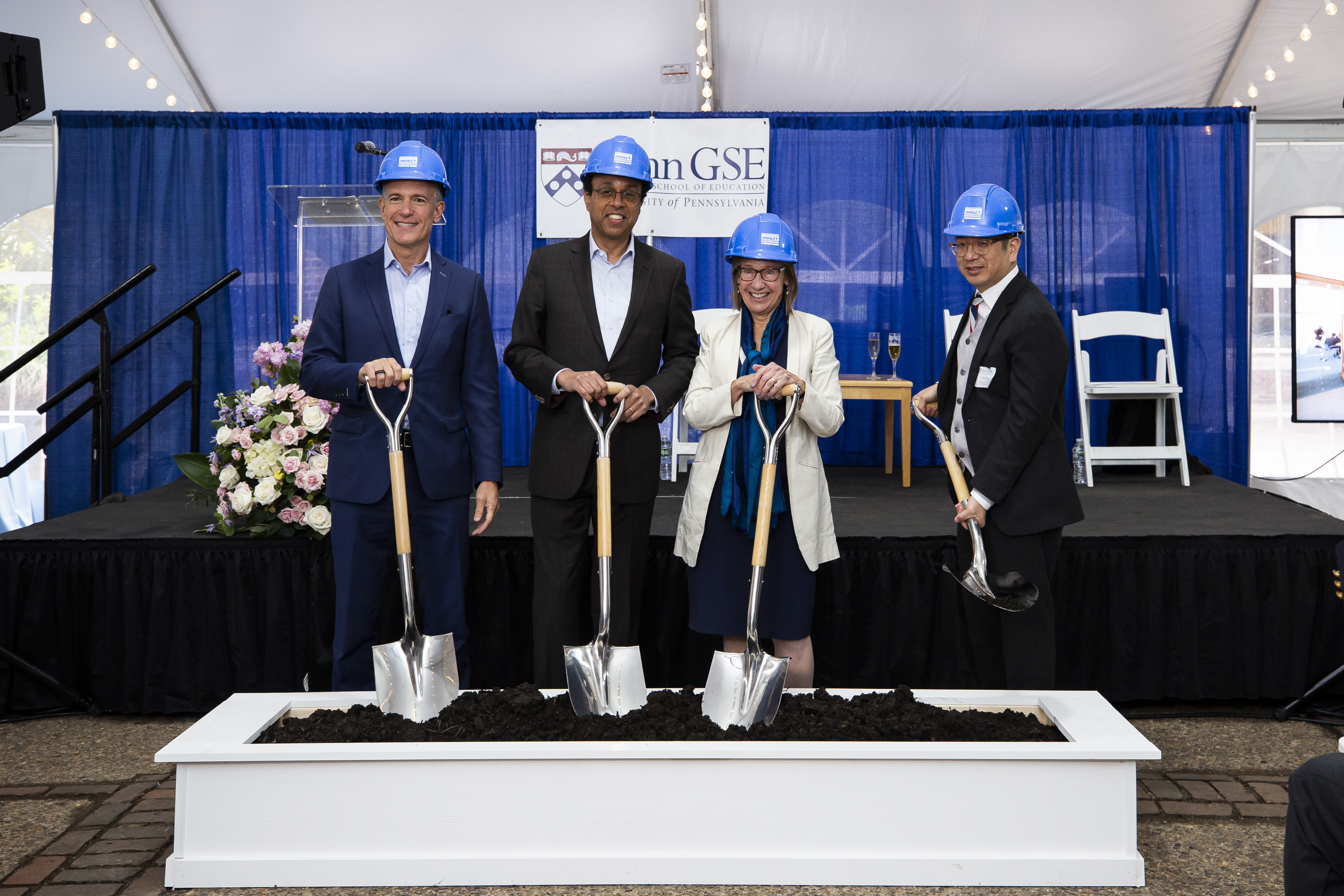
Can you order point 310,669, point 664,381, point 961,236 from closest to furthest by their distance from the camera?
point 961,236 → point 664,381 → point 310,669

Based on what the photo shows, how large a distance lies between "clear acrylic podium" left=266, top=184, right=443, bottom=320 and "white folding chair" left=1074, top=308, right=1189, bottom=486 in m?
3.72

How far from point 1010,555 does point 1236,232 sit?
481cm

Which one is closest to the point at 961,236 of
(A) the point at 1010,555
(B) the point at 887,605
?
(A) the point at 1010,555

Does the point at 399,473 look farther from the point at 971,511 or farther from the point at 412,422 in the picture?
the point at 971,511

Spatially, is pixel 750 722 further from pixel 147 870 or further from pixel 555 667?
pixel 147 870

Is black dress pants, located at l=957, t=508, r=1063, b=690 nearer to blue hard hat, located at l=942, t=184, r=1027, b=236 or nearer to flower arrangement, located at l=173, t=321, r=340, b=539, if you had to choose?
blue hard hat, located at l=942, t=184, r=1027, b=236

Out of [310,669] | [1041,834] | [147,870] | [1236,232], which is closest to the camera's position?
[1041,834]

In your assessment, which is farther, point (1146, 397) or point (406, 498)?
point (1146, 397)

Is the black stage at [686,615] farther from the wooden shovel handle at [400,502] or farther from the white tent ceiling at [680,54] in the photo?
the white tent ceiling at [680,54]

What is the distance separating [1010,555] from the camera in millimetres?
2361

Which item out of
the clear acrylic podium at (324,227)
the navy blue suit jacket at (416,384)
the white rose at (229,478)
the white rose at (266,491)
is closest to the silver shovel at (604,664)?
the navy blue suit jacket at (416,384)

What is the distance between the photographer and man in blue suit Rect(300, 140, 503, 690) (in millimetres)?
2521

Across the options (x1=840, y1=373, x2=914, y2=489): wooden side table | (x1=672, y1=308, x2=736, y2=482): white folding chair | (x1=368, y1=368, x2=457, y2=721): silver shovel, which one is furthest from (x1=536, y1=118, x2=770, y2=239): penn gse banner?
(x1=368, y1=368, x2=457, y2=721): silver shovel

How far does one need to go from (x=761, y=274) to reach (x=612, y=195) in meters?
0.40
